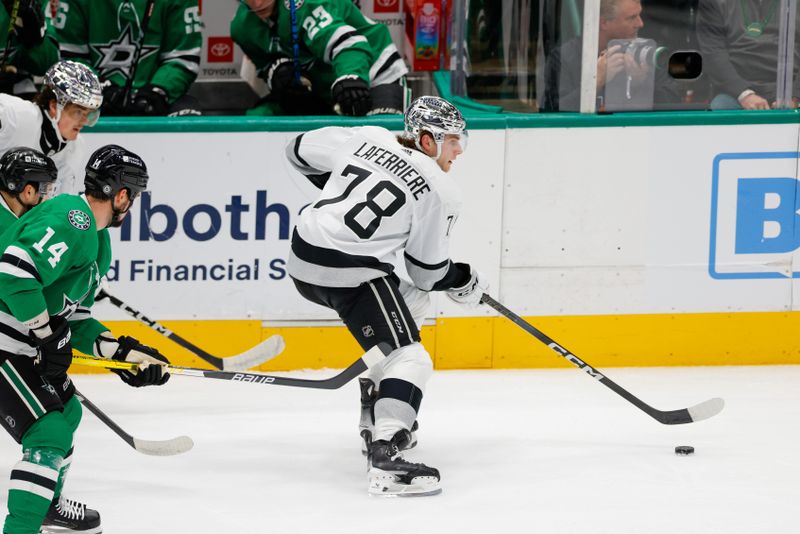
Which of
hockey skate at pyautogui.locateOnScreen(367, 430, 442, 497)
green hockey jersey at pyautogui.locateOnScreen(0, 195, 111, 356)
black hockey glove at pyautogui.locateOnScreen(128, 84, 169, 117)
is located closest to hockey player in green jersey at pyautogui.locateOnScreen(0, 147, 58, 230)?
green hockey jersey at pyautogui.locateOnScreen(0, 195, 111, 356)

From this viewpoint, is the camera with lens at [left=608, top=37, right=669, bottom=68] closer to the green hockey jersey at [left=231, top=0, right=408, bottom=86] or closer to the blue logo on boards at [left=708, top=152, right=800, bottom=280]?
the blue logo on boards at [left=708, top=152, right=800, bottom=280]

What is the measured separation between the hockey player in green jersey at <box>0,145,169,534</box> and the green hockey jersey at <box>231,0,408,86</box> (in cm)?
214

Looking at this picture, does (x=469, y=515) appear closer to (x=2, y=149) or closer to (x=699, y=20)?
(x=2, y=149)

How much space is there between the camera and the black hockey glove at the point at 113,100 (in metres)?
5.18

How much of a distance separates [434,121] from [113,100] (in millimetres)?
1830

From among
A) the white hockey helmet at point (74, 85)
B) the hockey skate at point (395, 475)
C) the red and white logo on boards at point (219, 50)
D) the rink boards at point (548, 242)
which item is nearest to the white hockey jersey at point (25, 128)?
the white hockey helmet at point (74, 85)

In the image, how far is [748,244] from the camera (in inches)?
199

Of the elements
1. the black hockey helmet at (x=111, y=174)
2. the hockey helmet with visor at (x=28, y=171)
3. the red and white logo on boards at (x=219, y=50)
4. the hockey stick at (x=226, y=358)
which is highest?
the red and white logo on boards at (x=219, y=50)

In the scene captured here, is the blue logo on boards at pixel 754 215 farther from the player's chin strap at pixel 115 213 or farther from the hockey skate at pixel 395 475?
the player's chin strap at pixel 115 213

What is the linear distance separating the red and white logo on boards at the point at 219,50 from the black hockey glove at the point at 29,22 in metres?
0.91

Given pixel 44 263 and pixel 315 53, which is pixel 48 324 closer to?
pixel 44 263

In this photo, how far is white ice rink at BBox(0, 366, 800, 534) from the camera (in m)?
3.43

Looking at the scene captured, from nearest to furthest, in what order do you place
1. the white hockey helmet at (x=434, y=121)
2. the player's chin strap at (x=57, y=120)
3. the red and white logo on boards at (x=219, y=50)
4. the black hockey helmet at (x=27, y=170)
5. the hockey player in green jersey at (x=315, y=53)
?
the black hockey helmet at (x=27, y=170) → the white hockey helmet at (x=434, y=121) → the player's chin strap at (x=57, y=120) → the hockey player in green jersey at (x=315, y=53) → the red and white logo on boards at (x=219, y=50)

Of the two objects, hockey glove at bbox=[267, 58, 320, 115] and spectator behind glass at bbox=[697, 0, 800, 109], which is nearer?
spectator behind glass at bbox=[697, 0, 800, 109]
